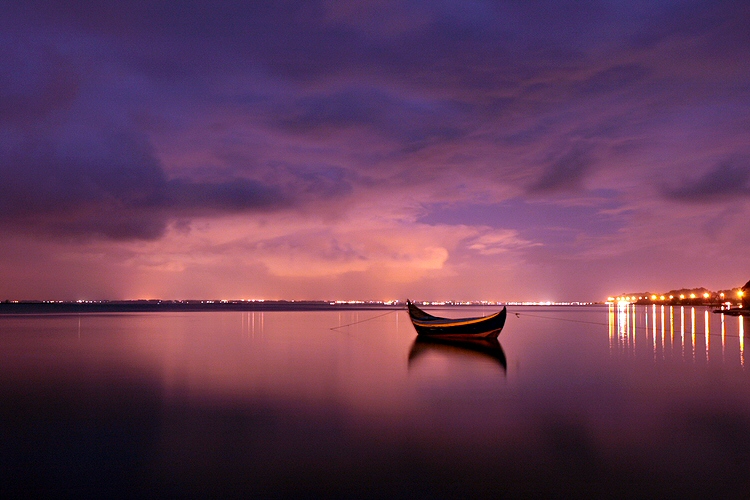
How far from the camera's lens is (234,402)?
13945mm

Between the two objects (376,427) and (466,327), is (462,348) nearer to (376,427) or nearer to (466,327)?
(466,327)

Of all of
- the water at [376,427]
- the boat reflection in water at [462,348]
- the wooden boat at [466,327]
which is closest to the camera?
the water at [376,427]

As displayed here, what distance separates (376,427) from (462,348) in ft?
63.1

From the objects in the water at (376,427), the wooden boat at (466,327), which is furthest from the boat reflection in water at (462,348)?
the water at (376,427)

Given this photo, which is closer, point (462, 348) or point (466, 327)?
point (462, 348)

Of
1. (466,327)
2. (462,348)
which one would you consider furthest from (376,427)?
(466,327)

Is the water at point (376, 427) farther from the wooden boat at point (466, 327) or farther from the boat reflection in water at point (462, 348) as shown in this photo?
the wooden boat at point (466, 327)

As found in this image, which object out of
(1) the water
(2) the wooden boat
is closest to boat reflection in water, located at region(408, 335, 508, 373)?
(2) the wooden boat

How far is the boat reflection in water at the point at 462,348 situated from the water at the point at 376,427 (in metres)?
2.12

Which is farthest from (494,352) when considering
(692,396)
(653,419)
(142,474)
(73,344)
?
(73,344)

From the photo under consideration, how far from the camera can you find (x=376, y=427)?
11.3 metres

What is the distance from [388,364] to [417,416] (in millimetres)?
10187

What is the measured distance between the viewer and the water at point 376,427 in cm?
796

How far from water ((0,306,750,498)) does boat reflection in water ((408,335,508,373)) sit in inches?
83.5
